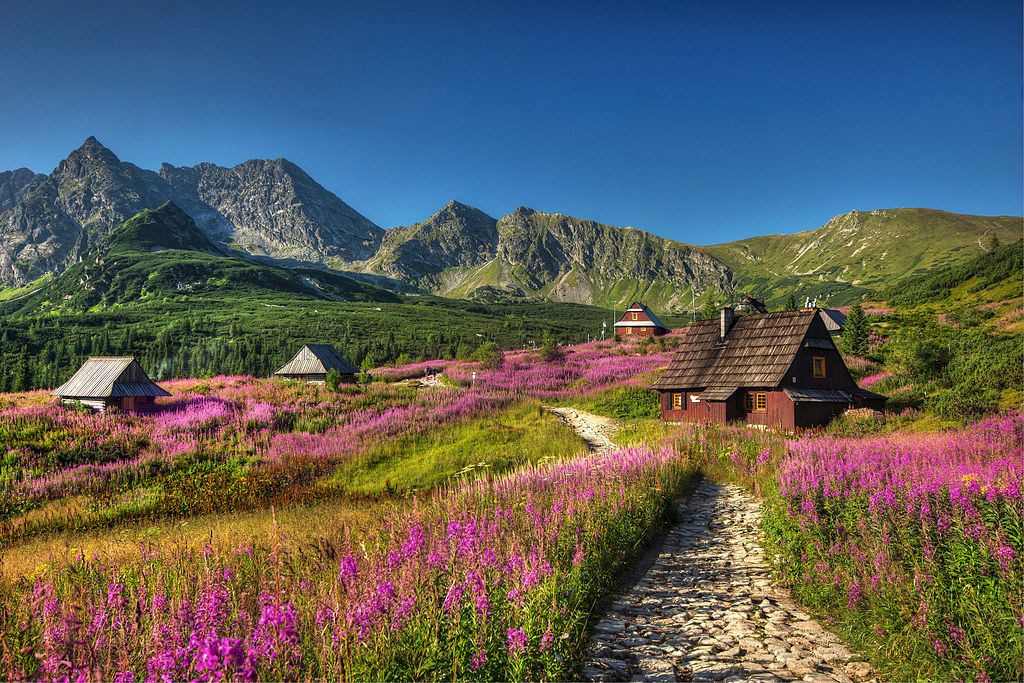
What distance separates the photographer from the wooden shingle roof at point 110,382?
2605 centimetres

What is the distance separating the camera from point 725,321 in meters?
29.5

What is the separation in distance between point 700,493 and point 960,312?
5344cm

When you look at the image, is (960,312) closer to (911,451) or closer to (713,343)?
(713,343)

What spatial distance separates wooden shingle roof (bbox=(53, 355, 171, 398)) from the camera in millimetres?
26047

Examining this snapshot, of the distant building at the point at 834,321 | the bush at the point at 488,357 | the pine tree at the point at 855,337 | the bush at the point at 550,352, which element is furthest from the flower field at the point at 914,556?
the distant building at the point at 834,321

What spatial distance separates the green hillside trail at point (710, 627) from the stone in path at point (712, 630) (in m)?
0.01

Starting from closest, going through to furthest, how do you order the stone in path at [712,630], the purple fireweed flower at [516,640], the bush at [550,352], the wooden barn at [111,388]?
the purple fireweed flower at [516,640] < the stone in path at [712,630] < the wooden barn at [111,388] < the bush at [550,352]

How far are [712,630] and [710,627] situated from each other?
0.27 feet

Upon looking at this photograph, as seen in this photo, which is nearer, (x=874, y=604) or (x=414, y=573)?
(x=414, y=573)

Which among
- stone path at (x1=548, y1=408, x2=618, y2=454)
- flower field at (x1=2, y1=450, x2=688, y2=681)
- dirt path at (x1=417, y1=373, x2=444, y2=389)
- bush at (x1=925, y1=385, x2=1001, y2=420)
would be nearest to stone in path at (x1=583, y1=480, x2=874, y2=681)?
flower field at (x1=2, y1=450, x2=688, y2=681)

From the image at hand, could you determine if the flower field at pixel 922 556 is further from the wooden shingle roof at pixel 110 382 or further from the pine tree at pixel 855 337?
the pine tree at pixel 855 337

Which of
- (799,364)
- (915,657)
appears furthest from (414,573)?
(799,364)

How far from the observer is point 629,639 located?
227 inches

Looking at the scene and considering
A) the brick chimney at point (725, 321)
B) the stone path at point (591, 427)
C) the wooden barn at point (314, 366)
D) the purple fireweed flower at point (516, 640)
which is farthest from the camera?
the wooden barn at point (314, 366)
